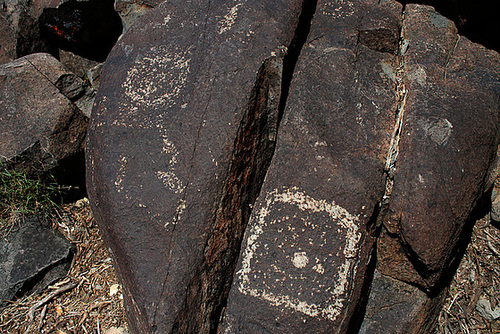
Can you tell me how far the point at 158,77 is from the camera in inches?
65.3

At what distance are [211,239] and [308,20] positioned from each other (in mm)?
1144

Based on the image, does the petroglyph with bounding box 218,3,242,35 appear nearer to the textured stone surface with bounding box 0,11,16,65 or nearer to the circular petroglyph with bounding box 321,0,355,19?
the circular petroglyph with bounding box 321,0,355,19

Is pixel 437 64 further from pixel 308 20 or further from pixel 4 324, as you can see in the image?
pixel 4 324

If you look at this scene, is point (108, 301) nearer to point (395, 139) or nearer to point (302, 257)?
point (302, 257)

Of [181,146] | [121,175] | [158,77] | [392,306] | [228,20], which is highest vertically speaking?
[228,20]

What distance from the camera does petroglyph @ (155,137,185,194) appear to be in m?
1.49

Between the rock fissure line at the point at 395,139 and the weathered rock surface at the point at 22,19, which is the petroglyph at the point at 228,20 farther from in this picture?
the weathered rock surface at the point at 22,19

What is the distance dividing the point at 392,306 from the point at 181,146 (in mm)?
1182

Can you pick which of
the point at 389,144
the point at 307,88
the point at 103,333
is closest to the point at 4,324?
the point at 103,333

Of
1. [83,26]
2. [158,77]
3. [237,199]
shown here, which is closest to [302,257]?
[237,199]

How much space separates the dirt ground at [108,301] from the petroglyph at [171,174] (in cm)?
103

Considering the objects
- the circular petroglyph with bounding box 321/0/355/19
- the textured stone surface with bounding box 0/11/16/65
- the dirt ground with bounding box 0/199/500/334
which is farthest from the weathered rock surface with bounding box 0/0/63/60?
the circular petroglyph with bounding box 321/0/355/19

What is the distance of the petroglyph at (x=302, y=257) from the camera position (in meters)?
1.48

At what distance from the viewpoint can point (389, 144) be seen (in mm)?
1623
